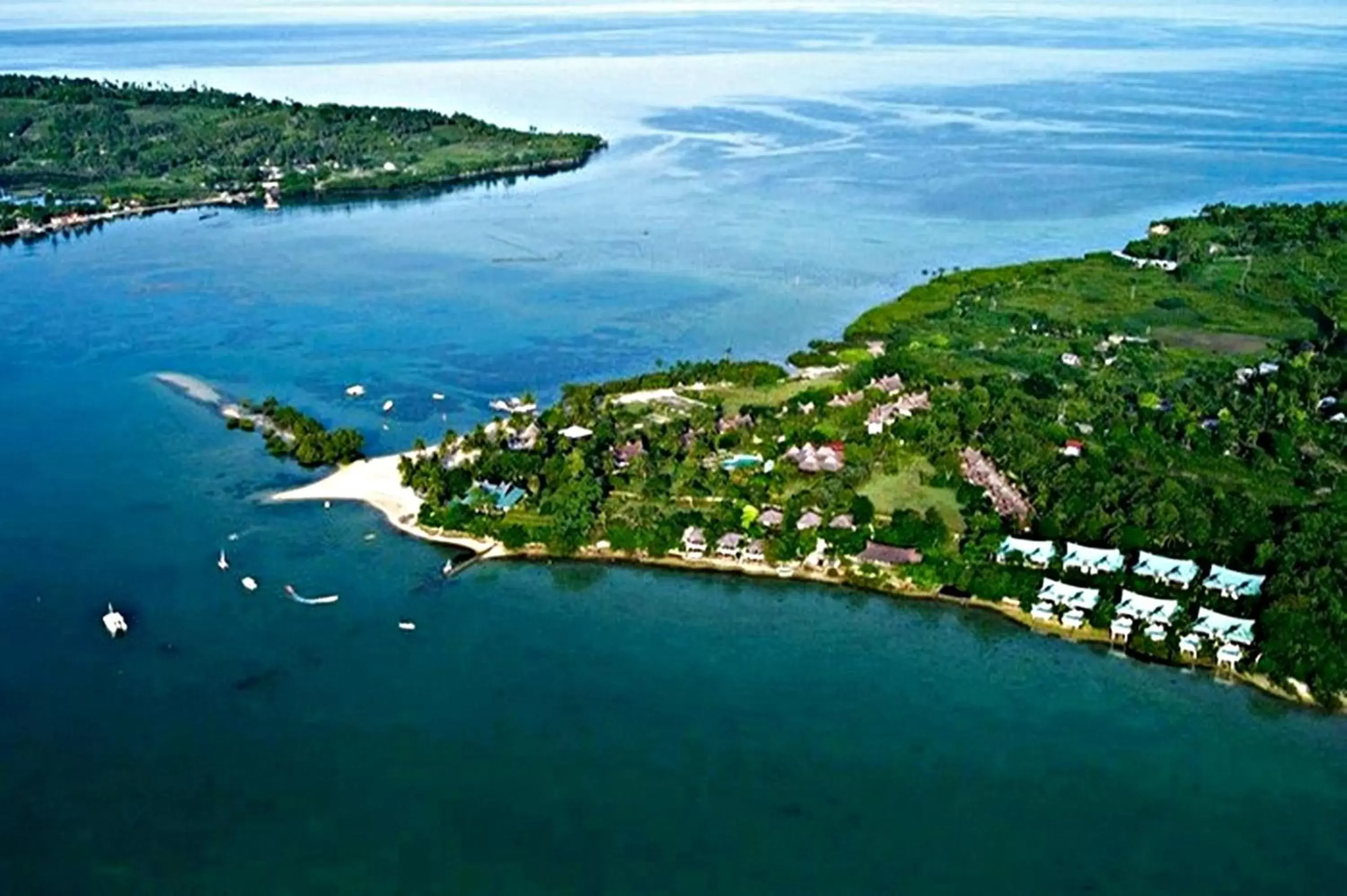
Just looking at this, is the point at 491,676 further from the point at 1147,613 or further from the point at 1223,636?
A: the point at 1223,636

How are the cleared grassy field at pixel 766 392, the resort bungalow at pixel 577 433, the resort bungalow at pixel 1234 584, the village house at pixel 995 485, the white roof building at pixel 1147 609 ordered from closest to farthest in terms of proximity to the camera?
the white roof building at pixel 1147 609
the resort bungalow at pixel 1234 584
the village house at pixel 995 485
the resort bungalow at pixel 577 433
the cleared grassy field at pixel 766 392

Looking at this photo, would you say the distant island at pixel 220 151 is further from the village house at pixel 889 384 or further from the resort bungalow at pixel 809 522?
the resort bungalow at pixel 809 522

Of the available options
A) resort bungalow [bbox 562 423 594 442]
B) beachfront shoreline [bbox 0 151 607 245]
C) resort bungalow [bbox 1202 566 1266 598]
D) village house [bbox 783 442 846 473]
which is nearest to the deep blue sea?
resort bungalow [bbox 1202 566 1266 598]

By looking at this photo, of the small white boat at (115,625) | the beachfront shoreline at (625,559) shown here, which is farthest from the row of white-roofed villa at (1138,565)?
the small white boat at (115,625)

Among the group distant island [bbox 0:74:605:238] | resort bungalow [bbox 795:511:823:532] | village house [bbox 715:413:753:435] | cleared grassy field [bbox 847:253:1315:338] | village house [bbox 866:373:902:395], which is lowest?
resort bungalow [bbox 795:511:823:532]

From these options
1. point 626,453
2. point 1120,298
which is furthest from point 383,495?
point 1120,298

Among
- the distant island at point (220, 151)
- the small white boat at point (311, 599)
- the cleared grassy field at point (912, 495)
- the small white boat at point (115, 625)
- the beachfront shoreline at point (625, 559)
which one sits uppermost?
the distant island at point (220, 151)

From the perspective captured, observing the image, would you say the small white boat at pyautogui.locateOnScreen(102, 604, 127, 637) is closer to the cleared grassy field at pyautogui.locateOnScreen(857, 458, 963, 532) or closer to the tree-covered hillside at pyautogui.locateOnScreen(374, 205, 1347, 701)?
the tree-covered hillside at pyautogui.locateOnScreen(374, 205, 1347, 701)
